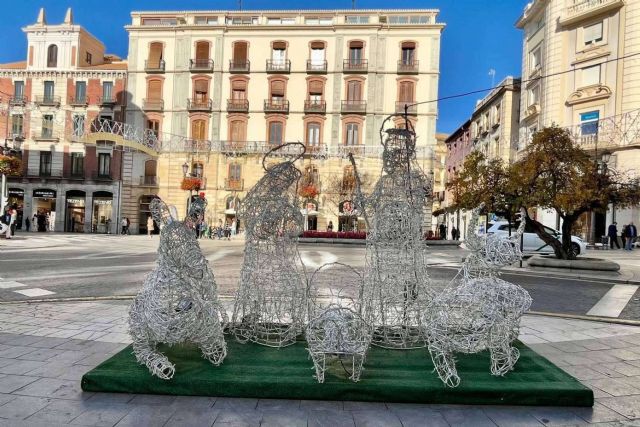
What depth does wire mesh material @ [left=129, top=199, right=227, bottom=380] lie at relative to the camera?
3504 mm

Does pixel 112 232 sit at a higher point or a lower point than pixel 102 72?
lower

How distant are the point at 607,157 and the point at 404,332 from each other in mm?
24683

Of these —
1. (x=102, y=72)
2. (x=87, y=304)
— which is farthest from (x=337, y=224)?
(x=87, y=304)

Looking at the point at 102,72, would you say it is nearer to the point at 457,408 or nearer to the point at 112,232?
the point at 112,232

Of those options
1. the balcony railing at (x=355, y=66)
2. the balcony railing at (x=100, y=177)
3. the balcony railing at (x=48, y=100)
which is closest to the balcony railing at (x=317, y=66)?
the balcony railing at (x=355, y=66)

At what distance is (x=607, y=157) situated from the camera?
23797 mm

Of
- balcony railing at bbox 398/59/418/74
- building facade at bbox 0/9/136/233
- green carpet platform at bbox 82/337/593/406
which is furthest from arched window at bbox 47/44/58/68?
green carpet platform at bbox 82/337/593/406

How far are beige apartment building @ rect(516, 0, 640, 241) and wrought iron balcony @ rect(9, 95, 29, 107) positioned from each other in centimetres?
3635

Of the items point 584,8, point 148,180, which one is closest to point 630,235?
point 584,8

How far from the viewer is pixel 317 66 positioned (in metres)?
34.2

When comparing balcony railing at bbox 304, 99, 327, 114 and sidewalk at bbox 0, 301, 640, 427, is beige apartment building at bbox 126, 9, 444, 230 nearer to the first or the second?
balcony railing at bbox 304, 99, 327, 114

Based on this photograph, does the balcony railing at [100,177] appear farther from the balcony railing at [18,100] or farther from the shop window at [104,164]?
the balcony railing at [18,100]

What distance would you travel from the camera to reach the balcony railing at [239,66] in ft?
114

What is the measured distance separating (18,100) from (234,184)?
61.1 feet
